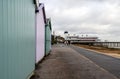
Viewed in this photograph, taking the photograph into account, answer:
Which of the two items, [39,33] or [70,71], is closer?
[70,71]

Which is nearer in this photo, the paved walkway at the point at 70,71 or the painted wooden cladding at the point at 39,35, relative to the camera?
the paved walkway at the point at 70,71

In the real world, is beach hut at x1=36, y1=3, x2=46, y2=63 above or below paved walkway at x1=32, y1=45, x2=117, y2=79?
above

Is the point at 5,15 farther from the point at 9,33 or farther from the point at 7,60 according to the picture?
the point at 7,60

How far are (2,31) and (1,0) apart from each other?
0.73m

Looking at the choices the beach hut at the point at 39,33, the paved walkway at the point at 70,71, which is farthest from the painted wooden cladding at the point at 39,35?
the paved walkway at the point at 70,71

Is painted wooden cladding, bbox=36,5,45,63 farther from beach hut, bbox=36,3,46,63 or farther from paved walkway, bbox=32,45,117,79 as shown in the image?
paved walkway, bbox=32,45,117,79

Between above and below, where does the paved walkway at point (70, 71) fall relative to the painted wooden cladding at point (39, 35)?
below

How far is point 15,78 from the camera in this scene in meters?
7.92

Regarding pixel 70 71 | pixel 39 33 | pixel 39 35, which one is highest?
pixel 39 33

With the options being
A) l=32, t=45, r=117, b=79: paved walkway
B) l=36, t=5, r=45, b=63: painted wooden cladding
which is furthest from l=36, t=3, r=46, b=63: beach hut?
l=32, t=45, r=117, b=79: paved walkway

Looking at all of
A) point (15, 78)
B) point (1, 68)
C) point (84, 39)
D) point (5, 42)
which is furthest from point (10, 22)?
point (84, 39)

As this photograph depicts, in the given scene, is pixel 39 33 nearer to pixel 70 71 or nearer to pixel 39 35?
pixel 39 35

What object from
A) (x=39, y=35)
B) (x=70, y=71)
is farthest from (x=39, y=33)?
(x=70, y=71)

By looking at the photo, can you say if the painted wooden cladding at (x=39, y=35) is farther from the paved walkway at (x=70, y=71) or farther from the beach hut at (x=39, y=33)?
the paved walkway at (x=70, y=71)
